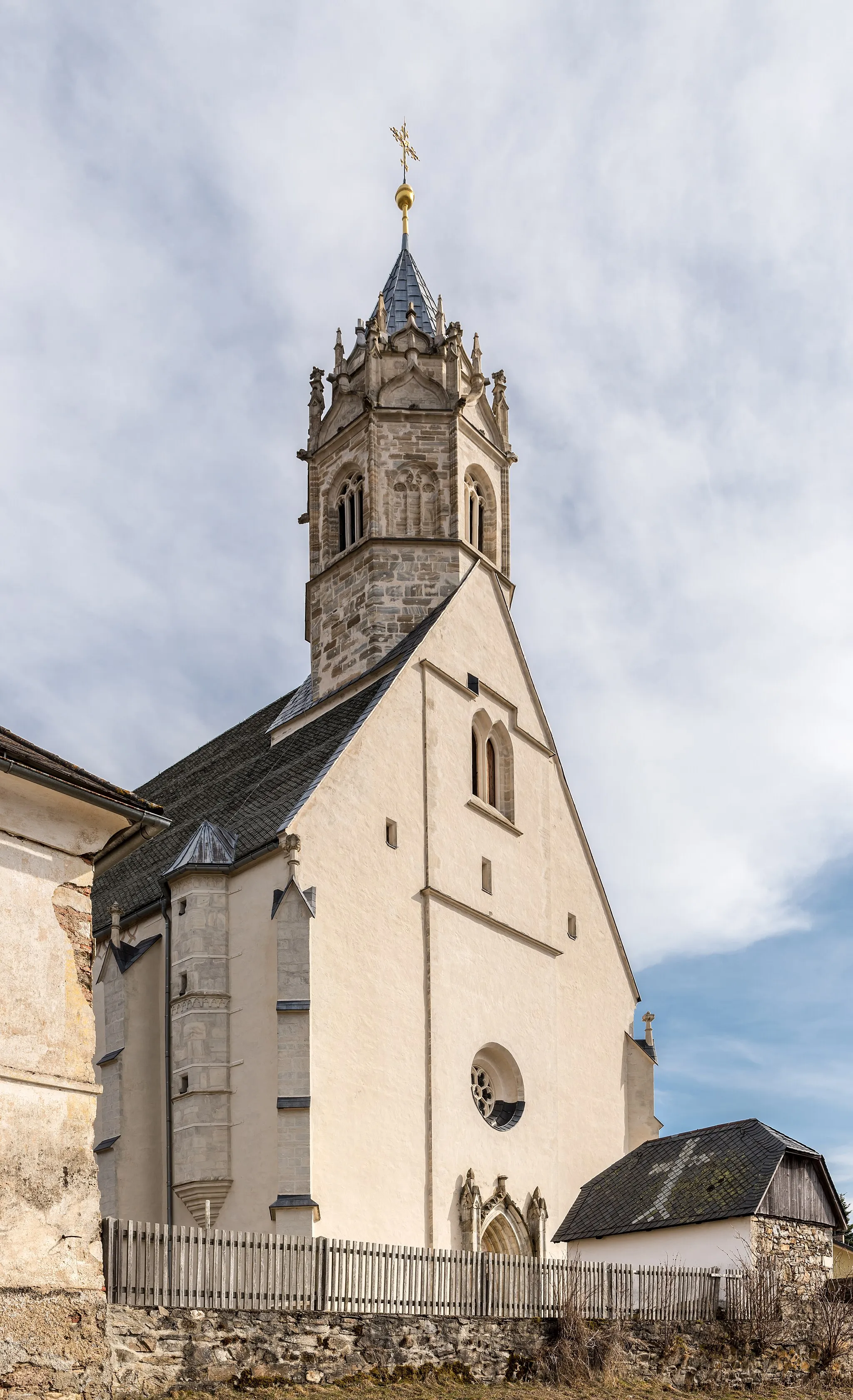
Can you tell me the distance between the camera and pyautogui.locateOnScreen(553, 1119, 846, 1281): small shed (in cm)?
1797

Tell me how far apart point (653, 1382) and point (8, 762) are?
32.9 feet

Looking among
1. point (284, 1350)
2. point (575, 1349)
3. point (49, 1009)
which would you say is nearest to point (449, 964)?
point (575, 1349)

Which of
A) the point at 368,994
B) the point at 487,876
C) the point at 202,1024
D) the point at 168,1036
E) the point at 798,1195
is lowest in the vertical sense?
the point at 798,1195

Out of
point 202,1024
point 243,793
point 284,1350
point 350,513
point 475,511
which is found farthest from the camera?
point 475,511

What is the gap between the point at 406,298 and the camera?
3338cm

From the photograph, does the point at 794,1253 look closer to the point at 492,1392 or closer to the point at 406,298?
the point at 492,1392

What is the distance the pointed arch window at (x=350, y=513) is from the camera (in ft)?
97.2

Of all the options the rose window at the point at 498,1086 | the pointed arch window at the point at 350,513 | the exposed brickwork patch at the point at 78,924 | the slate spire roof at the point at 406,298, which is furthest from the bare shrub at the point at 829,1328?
the slate spire roof at the point at 406,298

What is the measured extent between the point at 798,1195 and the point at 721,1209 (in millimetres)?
1254

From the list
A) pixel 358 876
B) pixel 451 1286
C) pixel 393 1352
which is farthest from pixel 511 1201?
pixel 393 1352

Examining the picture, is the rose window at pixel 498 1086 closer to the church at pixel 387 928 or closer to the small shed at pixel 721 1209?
the church at pixel 387 928

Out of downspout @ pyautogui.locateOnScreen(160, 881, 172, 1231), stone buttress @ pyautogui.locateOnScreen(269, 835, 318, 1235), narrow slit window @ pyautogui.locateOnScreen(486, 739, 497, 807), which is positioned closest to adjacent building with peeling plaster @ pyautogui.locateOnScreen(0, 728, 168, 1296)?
stone buttress @ pyautogui.locateOnScreen(269, 835, 318, 1235)

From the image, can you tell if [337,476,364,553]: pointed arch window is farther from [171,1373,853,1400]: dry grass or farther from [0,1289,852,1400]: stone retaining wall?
[171,1373,853,1400]: dry grass

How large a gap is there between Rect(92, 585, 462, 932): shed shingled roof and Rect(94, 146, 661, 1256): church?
11 centimetres
